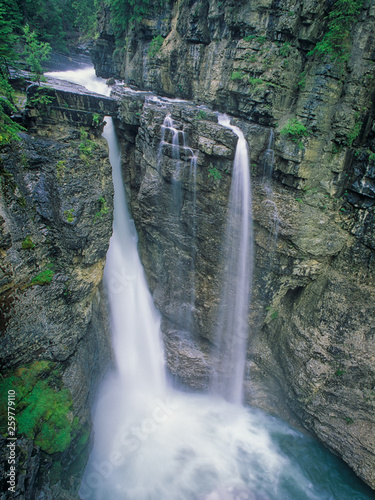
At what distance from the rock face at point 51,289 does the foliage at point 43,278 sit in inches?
1.1

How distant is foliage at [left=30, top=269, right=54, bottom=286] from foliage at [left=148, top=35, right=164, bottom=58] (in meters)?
11.6

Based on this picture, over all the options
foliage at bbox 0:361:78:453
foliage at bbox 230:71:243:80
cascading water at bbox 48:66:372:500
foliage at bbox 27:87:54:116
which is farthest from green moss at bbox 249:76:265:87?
foliage at bbox 0:361:78:453

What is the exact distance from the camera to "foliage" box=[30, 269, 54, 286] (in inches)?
331

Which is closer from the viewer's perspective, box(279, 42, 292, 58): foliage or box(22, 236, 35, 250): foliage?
box(22, 236, 35, 250): foliage

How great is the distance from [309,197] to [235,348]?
726 centimetres

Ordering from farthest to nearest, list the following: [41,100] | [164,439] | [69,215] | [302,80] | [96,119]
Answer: [96,119]
[164,439]
[302,80]
[41,100]
[69,215]

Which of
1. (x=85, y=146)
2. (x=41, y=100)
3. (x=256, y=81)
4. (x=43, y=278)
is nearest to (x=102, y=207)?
(x=85, y=146)

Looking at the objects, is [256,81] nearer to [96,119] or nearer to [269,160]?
[269,160]

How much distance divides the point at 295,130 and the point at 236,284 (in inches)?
248

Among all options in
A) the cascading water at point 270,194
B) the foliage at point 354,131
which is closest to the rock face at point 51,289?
the cascading water at point 270,194

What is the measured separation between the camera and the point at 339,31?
886 cm

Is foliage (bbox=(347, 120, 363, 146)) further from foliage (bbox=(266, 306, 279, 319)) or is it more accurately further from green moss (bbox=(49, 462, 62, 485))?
green moss (bbox=(49, 462, 62, 485))

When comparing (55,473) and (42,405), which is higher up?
(42,405)

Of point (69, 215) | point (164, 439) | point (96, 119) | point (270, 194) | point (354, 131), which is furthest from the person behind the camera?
point (96, 119)
